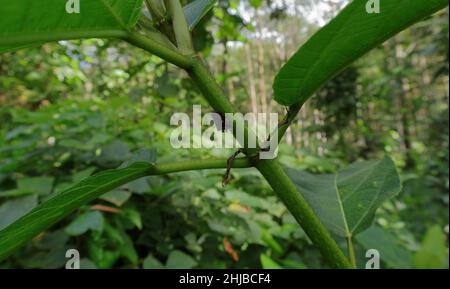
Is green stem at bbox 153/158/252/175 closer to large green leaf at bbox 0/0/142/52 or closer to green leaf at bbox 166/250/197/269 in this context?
large green leaf at bbox 0/0/142/52

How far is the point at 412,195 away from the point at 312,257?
3378 mm

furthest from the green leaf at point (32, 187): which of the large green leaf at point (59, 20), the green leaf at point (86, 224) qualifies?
the large green leaf at point (59, 20)

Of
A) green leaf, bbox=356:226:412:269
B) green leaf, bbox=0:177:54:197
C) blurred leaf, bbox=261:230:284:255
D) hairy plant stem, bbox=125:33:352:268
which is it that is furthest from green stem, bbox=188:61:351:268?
blurred leaf, bbox=261:230:284:255

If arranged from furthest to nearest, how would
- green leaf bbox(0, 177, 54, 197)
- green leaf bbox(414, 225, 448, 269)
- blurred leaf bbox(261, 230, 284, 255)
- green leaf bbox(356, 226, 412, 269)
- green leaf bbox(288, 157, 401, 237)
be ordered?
blurred leaf bbox(261, 230, 284, 255) < green leaf bbox(0, 177, 54, 197) < green leaf bbox(356, 226, 412, 269) < green leaf bbox(288, 157, 401, 237) < green leaf bbox(414, 225, 448, 269)

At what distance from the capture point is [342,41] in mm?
396

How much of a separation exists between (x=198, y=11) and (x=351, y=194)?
1.24ft

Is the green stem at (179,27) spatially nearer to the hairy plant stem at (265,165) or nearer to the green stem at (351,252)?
the hairy plant stem at (265,165)

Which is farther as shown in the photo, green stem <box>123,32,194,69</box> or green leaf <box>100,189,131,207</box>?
green leaf <box>100,189,131,207</box>

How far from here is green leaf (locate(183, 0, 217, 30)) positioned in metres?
0.51

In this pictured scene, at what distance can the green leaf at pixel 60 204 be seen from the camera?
407mm

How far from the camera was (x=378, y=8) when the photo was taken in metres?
0.36

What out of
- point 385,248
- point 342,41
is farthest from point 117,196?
point 342,41

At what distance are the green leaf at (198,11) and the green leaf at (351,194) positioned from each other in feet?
1.01

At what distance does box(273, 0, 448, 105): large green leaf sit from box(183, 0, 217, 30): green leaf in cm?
14
